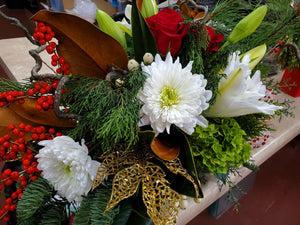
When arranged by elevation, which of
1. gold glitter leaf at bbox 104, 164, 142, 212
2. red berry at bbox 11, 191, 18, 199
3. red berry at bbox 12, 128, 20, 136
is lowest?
red berry at bbox 11, 191, 18, 199

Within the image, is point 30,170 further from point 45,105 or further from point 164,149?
point 164,149

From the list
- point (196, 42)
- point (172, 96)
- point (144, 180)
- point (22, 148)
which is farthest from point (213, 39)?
point (22, 148)

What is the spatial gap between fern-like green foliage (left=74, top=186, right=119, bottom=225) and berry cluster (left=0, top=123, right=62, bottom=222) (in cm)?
10

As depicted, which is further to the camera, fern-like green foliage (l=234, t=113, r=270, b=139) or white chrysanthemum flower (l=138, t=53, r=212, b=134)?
fern-like green foliage (l=234, t=113, r=270, b=139)

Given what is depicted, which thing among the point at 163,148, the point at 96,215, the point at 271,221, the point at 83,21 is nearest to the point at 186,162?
the point at 163,148

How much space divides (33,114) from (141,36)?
0.24m

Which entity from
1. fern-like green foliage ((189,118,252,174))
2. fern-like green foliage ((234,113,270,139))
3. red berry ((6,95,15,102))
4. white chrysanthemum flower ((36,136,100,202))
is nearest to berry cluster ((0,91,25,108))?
red berry ((6,95,15,102))

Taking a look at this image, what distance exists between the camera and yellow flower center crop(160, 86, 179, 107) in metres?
0.34

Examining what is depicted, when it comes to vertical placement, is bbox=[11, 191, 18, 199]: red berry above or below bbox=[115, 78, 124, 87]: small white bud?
below

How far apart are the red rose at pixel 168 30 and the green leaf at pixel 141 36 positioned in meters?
0.01

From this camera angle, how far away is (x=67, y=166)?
0.35 m

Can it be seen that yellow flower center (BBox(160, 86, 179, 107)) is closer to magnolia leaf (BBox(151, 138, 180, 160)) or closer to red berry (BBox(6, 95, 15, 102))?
magnolia leaf (BBox(151, 138, 180, 160))

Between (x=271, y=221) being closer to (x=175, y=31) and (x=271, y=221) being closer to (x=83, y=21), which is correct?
(x=175, y=31)

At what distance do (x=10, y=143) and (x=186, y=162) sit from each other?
0.30m
